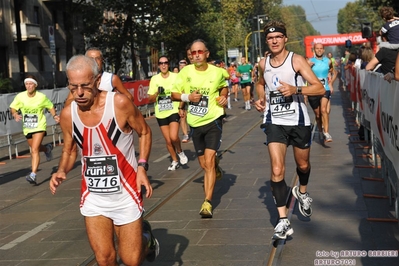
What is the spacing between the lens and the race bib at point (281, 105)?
23.1 feet

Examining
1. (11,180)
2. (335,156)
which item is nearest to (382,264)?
(335,156)

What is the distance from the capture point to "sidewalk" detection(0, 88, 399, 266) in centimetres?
638

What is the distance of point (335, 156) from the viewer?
1259cm

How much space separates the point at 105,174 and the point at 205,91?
4.01 m

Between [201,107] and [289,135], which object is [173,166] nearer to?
[201,107]

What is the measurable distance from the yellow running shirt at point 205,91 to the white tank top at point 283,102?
1566 mm

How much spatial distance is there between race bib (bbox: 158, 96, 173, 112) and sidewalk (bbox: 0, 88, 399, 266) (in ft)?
3.39

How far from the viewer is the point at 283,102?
705 centimetres

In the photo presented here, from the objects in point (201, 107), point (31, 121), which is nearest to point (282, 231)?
point (201, 107)

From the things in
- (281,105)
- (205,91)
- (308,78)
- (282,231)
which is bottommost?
(282,231)

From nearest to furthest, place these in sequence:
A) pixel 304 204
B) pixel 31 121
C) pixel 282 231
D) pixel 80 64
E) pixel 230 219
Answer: pixel 80 64, pixel 282 231, pixel 304 204, pixel 230 219, pixel 31 121

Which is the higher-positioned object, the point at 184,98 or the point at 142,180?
the point at 184,98

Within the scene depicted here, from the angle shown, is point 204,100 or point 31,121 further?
point 31,121

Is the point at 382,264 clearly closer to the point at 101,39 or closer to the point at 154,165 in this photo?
the point at 154,165
